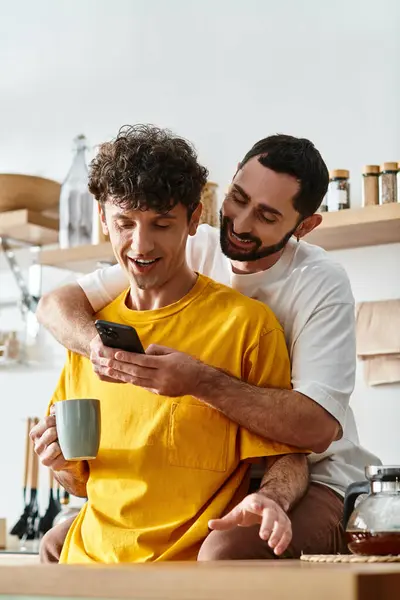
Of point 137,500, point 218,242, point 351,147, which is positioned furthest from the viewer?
point 351,147

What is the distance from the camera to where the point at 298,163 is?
6.43 ft

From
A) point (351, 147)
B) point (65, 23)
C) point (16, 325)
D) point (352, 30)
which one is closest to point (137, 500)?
point (351, 147)

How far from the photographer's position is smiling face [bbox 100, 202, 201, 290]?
5.35ft

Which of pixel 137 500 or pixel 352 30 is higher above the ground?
pixel 352 30

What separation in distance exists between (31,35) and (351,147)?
1424 mm

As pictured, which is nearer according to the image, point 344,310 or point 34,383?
point 344,310

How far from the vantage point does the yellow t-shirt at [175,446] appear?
5.03ft

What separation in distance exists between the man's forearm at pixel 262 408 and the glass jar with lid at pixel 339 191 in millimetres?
1270

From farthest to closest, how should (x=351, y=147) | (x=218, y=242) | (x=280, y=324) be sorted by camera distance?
1. (x=351, y=147)
2. (x=218, y=242)
3. (x=280, y=324)

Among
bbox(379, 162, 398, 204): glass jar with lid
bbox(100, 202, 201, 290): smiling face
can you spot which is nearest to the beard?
bbox(100, 202, 201, 290): smiling face

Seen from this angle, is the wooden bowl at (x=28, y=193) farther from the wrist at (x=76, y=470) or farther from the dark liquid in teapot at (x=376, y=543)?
the dark liquid in teapot at (x=376, y=543)

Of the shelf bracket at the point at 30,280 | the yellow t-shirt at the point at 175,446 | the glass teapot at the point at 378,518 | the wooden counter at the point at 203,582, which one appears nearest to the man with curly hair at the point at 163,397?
the yellow t-shirt at the point at 175,446

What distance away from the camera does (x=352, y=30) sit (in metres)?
3.02

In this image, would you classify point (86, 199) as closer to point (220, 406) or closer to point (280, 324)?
point (280, 324)
